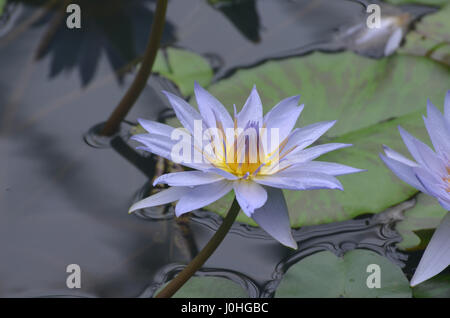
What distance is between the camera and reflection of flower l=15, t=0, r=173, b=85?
9.47ft

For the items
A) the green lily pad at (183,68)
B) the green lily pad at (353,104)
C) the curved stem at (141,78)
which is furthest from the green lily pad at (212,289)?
the green lily pad at (183,68)

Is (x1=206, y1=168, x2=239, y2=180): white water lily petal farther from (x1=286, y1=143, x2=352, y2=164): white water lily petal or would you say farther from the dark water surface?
the dark water surface

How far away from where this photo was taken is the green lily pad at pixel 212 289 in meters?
1.87

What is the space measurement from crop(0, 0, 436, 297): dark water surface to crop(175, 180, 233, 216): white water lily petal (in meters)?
0.53

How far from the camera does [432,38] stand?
2.86m

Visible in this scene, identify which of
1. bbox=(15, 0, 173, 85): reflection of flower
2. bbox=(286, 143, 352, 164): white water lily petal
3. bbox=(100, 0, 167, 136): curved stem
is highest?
bbox=(15, 0, 173, 85): reflection of flower

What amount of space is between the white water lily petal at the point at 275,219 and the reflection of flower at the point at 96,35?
5.16ft

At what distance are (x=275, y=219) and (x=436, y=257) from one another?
522mm

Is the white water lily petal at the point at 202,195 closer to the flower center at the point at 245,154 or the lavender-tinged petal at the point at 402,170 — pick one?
the flower center at the point at 245,154

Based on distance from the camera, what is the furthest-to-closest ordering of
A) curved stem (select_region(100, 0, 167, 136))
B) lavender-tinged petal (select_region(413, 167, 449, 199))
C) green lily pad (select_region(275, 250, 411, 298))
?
curved stem (select_region(100, 0, 167, 136)) → green lily pad (select_region(275, 250, 411, 298)) → lavender-tinged petal (select_region(413, 167, 449, 199))

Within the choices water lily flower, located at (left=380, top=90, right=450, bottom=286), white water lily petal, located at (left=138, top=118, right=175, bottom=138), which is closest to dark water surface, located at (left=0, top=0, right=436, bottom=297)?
water lily flower, located at (left=380, top=90, right=450, bottom=286)
